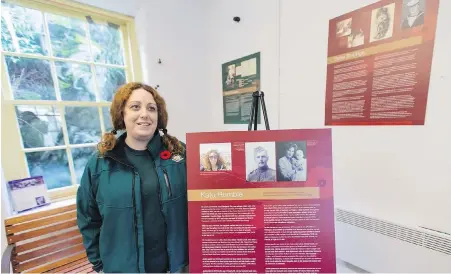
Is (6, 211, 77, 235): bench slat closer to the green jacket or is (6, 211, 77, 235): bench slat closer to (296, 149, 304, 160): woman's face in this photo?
the green jacket

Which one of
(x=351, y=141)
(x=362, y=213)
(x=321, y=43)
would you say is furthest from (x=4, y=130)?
(x=362, y=213)

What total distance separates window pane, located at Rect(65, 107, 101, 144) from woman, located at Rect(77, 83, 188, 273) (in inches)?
44.0

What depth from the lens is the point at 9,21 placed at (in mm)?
1612

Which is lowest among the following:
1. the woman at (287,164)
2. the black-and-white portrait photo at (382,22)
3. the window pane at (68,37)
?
the woman at (287,164)

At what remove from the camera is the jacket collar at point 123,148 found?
998mm

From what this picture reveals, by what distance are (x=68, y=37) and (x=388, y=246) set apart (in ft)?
9.91

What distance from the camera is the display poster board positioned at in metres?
2.01

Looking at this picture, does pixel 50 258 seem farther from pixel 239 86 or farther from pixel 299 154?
pixel 239 86

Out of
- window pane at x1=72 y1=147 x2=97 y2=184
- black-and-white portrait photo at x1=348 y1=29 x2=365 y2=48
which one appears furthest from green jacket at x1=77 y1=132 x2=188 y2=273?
black-and-white portrait photo at x1=348 y1=29 x2=365 y2=48

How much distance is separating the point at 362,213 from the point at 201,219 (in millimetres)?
1166

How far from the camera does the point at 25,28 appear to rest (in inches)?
65.7

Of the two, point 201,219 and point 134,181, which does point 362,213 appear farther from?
point 134,181

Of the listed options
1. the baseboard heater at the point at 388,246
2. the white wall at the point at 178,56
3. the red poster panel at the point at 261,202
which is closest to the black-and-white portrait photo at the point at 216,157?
the red poster panel at the point at 261,202

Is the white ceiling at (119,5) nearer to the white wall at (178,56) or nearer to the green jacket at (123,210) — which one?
the white wall at (178,56)
